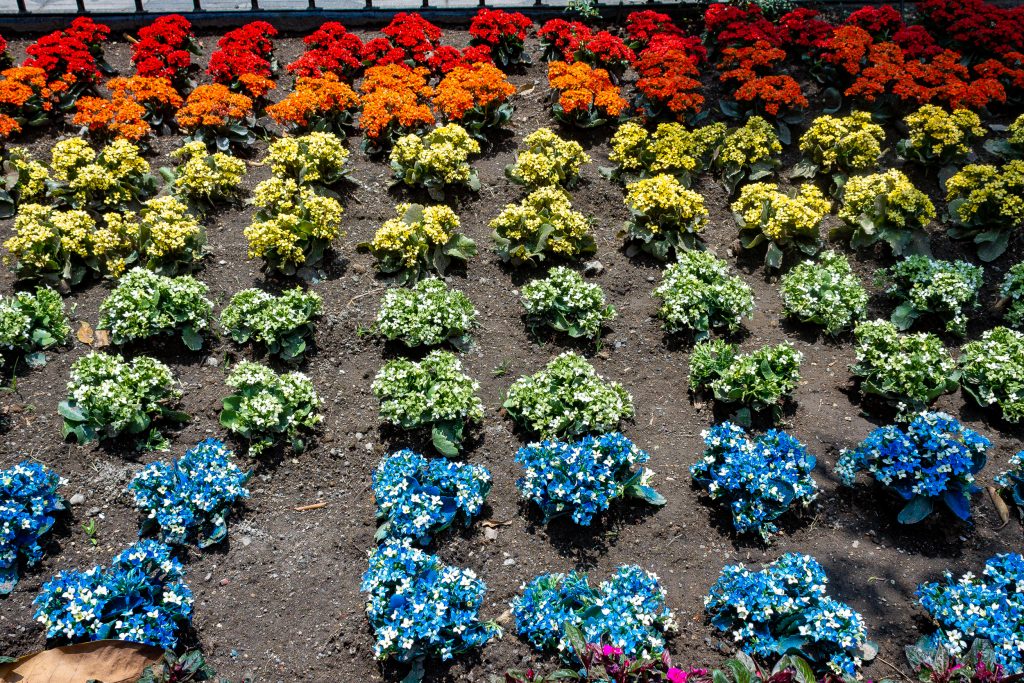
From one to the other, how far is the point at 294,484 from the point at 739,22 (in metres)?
8.18

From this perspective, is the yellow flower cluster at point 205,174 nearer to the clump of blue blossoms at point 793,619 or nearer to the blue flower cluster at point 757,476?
the blue flower cluster at point 757,476

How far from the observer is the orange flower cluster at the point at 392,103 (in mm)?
8930

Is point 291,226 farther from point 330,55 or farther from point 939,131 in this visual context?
point 939,131

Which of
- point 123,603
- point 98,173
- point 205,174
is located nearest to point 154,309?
point 205,174

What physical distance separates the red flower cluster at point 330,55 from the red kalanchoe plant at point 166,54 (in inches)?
51.0

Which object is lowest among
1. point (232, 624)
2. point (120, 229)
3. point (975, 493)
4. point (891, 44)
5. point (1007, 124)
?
point (232, 624)

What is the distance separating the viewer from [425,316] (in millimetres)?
6805

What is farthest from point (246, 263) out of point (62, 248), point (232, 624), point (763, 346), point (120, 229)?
point (763, 346)

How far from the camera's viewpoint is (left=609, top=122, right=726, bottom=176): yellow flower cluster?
28.0 feet

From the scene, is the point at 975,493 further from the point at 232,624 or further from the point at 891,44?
the point at 891,44

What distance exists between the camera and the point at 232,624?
17.2 ft

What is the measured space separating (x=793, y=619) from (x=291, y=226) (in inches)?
205

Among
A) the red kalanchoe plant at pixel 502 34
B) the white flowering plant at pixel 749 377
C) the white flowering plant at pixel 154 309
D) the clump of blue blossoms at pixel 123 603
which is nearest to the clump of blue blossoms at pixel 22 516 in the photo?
the clump of blue blossoms at pixel 123 603

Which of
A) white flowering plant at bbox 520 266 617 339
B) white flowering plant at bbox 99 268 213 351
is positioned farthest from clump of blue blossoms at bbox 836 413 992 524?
white flowering plant at bbox 99 268 213 351
